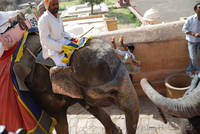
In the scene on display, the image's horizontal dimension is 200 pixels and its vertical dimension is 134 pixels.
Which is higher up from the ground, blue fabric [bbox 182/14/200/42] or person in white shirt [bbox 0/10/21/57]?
person in white shirt [bbox 0/10/21/57]

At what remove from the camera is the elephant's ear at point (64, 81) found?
8.34 ft

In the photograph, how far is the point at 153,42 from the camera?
15.4 ft

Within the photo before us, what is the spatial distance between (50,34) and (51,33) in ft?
0.08

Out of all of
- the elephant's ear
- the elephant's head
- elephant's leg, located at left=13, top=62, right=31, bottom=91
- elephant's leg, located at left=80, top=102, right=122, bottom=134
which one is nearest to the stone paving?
elephant's leg, located at left=80, top=102, right=122, bottom=134

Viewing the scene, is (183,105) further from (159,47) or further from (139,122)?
(159,47)

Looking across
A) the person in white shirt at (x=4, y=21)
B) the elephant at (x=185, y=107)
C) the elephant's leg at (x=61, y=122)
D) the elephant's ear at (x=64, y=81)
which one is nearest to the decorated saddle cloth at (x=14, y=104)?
the person in white shirt at (x=4, y=21)

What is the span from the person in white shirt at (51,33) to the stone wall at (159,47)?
2.04 metres

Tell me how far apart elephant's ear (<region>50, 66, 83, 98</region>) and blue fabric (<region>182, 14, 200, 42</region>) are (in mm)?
2939

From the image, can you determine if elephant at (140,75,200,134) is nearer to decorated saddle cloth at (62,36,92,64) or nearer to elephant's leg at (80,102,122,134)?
decorated saddle cloth at (62,36,92,64)

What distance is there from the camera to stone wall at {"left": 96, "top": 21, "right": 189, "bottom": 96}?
460cm

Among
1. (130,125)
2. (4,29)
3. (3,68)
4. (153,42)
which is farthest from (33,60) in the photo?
(153,42)

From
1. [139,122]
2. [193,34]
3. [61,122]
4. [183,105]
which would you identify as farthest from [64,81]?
[193,34]

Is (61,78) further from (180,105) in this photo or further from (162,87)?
(162,87)

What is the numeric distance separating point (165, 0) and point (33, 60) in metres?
23.8
